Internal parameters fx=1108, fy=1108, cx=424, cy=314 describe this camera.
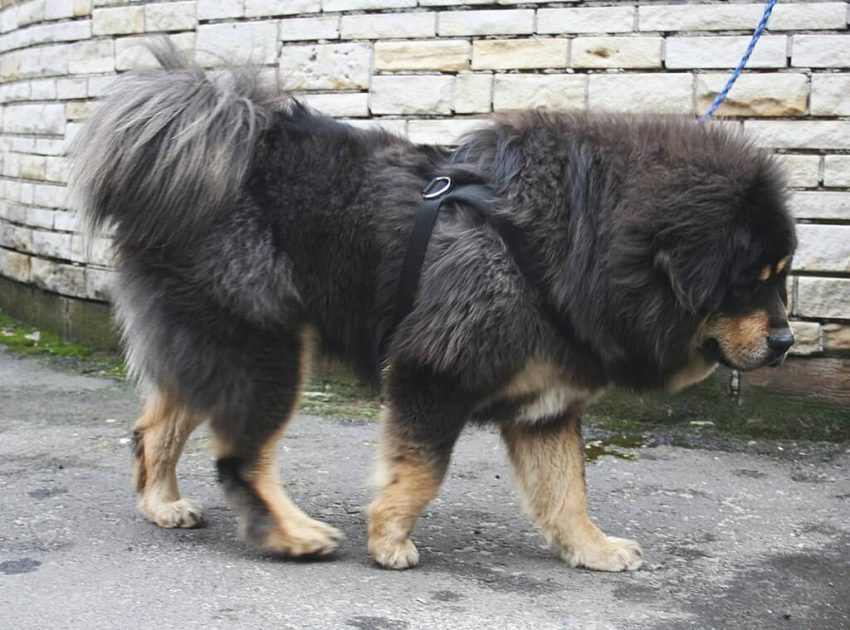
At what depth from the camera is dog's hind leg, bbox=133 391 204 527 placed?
453 cm

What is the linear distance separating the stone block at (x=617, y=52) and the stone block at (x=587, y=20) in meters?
0.06

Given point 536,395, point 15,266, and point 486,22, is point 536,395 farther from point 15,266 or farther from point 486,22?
point 15,266

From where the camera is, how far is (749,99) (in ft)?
19.8

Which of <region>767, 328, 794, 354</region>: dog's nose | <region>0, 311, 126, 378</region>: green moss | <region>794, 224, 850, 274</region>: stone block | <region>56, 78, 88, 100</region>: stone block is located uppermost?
<region>56, 78, 88, 100</region>: stone block

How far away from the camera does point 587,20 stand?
6.27 m

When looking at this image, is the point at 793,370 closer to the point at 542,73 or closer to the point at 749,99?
the point at 749,99

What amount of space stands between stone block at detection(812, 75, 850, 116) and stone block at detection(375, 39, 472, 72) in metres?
1.97

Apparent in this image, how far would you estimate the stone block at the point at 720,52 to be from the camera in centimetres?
598

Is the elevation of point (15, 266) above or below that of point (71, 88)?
below

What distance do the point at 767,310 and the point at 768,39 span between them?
268cm

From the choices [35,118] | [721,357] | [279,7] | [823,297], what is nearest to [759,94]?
[823,297]

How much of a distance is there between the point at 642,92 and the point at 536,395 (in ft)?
9.15

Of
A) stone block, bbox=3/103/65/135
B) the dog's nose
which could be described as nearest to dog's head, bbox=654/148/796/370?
the dog's nose

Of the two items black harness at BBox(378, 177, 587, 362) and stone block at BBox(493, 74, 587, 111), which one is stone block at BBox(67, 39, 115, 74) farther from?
black harness at BBox(378, 177, 587, 362)
